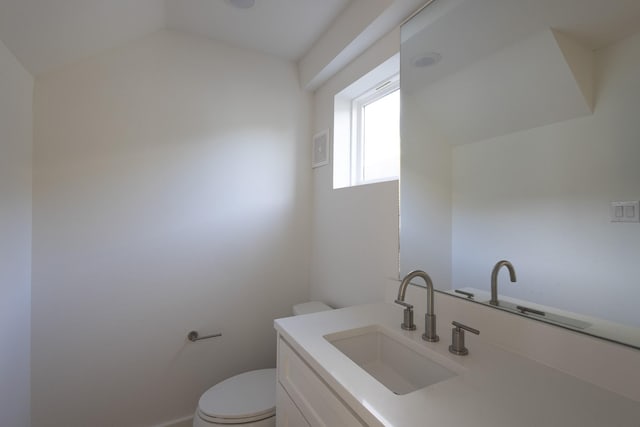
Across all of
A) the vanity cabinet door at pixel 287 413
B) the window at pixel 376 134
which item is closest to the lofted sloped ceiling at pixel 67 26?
the window at pixel 376 134

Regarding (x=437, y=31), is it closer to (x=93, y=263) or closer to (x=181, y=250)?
(x=181, y=250)

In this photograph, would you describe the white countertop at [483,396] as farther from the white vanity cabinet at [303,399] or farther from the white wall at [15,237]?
the white wall at [15,237]

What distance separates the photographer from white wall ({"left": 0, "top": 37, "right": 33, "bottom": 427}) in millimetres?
1128

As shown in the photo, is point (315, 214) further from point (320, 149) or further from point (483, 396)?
point (483, 396)

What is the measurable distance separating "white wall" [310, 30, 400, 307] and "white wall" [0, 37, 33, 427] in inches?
59.6

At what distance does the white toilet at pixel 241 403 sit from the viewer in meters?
1.28

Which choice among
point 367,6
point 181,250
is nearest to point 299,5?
point 367,6

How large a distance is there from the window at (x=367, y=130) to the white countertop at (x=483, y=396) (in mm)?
1018

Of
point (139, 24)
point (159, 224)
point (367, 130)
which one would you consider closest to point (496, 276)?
point (367, 130)

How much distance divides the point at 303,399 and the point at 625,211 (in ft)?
3.53

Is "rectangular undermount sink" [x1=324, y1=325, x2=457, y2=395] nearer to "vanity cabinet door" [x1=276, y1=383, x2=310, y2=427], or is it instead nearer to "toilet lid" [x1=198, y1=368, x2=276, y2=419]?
"vanity cabinet door" [x1=276, y1=383, x2=310, y2=427]

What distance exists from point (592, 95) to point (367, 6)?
1007 millimetres

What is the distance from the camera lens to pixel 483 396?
0.68m

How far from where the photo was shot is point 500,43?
1.07 metres
